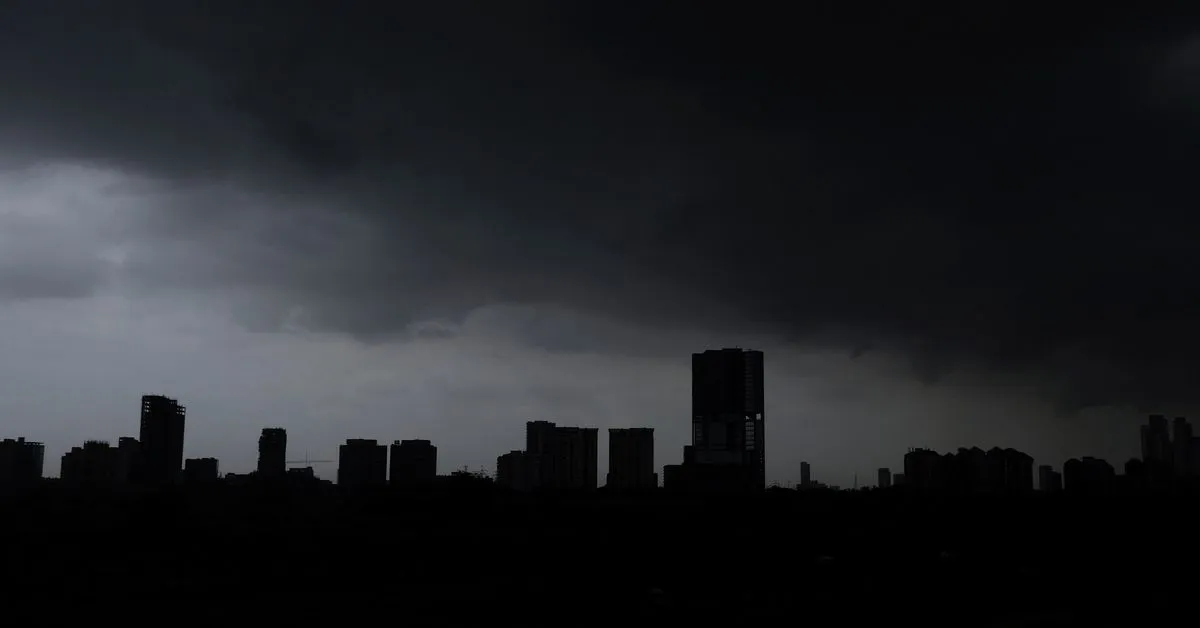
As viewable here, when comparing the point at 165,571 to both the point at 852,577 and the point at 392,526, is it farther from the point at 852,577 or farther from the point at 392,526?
the point at 852,577

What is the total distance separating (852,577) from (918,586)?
12.5 metres

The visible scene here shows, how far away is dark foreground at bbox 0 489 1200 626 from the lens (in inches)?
2224

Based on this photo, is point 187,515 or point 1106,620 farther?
point 187,515

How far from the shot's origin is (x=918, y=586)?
5991cm

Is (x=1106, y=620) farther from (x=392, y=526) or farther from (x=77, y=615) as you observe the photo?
(x=392, y=526)

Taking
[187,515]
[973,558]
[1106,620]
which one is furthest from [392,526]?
[1106,620]

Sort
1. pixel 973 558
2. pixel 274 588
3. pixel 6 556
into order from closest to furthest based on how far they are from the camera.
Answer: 1. pixel 274 588
2. pixel 6 556
3. pixel 973 558

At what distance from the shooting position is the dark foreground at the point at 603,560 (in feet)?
185

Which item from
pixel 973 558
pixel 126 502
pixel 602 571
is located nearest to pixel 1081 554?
pixel 973 558

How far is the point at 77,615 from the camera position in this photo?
5544cm

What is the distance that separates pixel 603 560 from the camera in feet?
277

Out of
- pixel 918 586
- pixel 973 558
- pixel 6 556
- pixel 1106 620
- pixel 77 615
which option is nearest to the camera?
pixel 1106 620

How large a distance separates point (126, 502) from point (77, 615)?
5567cm

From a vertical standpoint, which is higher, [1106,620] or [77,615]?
[1106,620]
